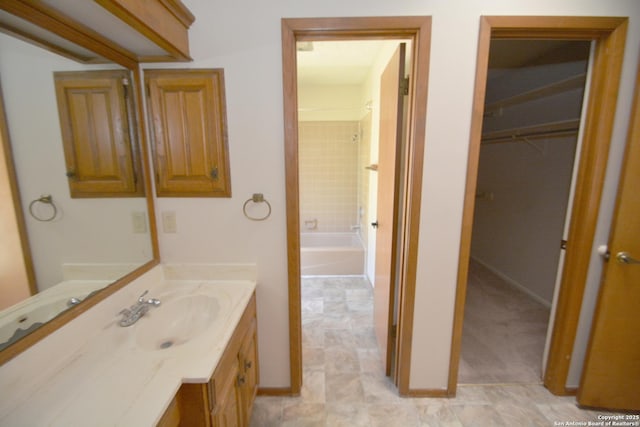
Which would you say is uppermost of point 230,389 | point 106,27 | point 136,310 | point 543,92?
point 543,92

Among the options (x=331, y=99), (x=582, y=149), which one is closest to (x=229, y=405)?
(x=582, y=149)

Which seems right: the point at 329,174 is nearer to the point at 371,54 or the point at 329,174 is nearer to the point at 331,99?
the point at 331,99

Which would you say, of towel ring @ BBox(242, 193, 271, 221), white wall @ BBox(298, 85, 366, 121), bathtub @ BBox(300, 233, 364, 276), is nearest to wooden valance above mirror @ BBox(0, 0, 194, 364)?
towel ring @ BBox(242, 193, 271, 221)

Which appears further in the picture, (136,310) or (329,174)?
(329,174)

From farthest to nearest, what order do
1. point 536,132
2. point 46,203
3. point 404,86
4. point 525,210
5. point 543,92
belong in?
point 525,210, point 536,132, point 543,92, point 404,86, point 46,203

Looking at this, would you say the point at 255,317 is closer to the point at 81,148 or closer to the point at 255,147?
the point at 255,147

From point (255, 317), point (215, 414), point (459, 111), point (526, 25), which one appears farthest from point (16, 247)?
point (526, 25)

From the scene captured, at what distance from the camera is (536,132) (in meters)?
2.76

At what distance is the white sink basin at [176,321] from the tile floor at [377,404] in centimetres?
72

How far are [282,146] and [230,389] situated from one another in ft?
3.81

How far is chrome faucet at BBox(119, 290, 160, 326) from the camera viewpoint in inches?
44.9

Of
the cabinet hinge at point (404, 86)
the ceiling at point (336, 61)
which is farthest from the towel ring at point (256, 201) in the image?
the ceiling at point (336, 61)

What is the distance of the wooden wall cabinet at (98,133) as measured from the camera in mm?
1062

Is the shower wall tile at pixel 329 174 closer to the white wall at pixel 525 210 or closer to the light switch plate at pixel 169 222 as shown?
the white wall at pixel 525 210
